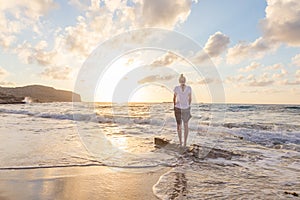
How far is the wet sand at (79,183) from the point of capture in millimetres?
3754

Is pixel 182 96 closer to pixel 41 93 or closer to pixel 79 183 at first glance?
pixel 79 183

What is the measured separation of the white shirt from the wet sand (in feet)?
9.38

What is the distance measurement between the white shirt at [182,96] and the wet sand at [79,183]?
9.38ft

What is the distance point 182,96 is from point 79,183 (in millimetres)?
4434

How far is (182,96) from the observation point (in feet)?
25.8

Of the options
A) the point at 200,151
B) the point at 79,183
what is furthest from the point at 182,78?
the point at 79,183

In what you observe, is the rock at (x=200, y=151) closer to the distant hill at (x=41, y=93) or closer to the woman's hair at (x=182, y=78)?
the woman's hair at (x=182, y=78)

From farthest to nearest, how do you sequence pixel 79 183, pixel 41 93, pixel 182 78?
pixel 41 93, pixel 182 78, pixel 79 183

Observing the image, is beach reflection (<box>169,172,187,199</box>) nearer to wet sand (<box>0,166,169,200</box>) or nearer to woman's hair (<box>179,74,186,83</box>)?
wet sand (<box>0,166,169,200</box>)

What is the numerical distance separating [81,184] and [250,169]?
3662 mm

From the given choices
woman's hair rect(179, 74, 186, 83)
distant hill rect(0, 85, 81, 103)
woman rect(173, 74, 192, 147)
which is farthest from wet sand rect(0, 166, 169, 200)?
distant hill rect(0, 85, 81, 103)

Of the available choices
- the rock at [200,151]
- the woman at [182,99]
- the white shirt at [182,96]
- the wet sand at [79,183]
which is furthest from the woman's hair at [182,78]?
the wet sand at [79,183]

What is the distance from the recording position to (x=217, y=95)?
32.1 ft

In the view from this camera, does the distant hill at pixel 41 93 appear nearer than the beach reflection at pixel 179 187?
No
